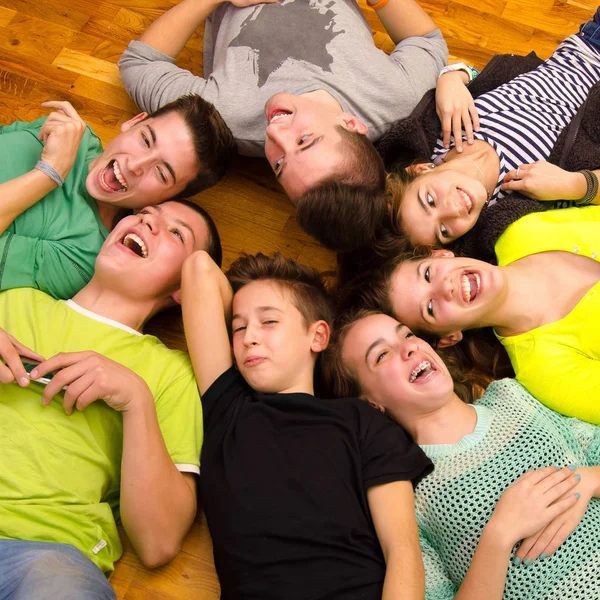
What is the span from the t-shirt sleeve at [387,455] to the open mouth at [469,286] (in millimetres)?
324

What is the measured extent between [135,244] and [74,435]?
439 millimetres

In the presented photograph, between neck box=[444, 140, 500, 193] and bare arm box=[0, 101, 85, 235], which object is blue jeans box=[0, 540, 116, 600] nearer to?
bare arm box=[0, 101, 85, 235]

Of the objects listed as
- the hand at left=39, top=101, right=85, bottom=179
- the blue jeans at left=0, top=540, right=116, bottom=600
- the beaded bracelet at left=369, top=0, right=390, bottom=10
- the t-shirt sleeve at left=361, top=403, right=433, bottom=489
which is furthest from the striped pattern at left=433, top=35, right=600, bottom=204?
the blue jeans at left=0, top=540, right=116, bottom=600

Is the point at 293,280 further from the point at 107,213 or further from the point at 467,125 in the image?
the point at 467,125

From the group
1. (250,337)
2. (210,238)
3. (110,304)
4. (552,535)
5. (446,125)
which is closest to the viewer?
(552,535)

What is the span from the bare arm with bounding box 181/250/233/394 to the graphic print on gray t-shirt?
23.3 inches

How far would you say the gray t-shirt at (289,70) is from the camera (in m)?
1.65

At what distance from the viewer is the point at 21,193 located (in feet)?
4.63

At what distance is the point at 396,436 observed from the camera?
4.22ft

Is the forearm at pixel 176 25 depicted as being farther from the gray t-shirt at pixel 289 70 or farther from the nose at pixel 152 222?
the nose at pixel 152 222

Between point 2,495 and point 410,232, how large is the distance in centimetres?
103

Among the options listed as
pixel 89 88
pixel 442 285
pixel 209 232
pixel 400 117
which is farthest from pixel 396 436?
pixel 89 88

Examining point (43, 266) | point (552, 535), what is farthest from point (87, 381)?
point (552, 535)

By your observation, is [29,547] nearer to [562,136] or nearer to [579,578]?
[579,578]
